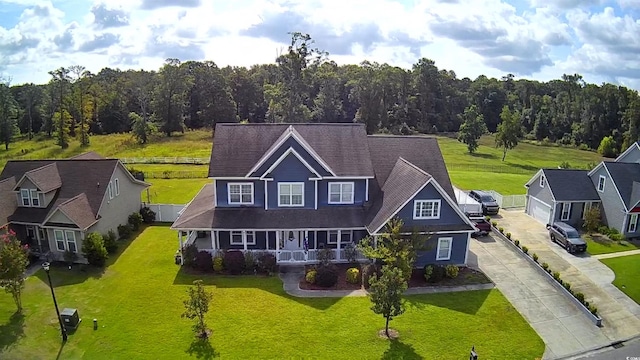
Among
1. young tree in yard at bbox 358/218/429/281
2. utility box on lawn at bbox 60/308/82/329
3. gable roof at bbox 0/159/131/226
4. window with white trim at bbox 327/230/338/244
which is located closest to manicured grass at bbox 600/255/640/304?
young tree in yard at bbox 358/218/429/281

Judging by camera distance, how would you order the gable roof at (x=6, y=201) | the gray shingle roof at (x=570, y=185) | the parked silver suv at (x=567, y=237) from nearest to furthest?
the gable roof at (x=6, y=201), the parked silver suv at (x=567, y=237), the gray shingle roof at (x=570, y=185)

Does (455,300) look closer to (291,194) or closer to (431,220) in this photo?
(431,220)

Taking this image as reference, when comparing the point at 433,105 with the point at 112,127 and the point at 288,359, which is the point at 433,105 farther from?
the point at 288,359

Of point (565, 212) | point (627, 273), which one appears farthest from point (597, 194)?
point (627, 273)

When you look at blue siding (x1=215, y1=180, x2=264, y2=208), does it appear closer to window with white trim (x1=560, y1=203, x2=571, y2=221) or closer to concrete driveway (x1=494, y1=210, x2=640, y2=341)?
concrete driveway (x1=494, y1=210, x2=640, y2=341)

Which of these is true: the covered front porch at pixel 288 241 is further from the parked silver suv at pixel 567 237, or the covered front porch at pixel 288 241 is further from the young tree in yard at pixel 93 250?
the parked silver suv at pixel 567 237

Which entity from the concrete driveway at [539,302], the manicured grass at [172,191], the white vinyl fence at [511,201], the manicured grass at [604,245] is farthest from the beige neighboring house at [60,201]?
the manicured grass at [604,245]
